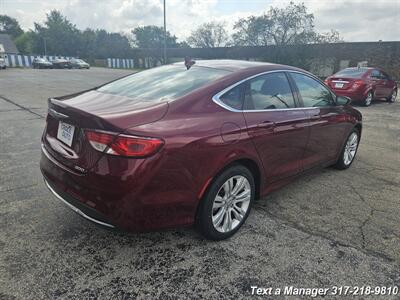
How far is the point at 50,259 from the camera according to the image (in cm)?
255

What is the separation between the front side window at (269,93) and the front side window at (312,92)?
0.87 feet

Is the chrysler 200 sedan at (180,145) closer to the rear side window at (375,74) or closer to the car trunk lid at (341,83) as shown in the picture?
the car trunk lid at (341,83)

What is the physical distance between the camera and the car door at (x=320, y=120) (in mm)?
3795

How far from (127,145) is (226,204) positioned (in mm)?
1152

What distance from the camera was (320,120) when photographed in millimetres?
3945

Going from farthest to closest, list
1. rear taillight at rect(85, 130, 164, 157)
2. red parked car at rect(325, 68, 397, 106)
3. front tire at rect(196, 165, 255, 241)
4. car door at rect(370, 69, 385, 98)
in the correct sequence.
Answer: car door at rect(370, 69, 385, 98) < red parked car at rect(325, 68, 397, 106) < front tire at rect(196, 165, 255, 241) < rear taillight at rect(85, 130, 164, 157)

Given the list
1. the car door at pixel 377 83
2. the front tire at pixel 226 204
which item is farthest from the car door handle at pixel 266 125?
the car door at pixel 377 83

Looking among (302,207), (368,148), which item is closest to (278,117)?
(302,207)

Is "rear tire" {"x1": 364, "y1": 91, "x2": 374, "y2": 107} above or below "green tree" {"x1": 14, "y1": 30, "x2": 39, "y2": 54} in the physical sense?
below

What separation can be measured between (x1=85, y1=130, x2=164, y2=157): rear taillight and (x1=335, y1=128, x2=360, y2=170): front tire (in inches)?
138

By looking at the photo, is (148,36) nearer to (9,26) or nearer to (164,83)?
(9,26)

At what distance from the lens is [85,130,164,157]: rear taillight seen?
2.17 m

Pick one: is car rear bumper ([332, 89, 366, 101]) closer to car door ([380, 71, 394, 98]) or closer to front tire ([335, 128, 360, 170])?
car door ([380, 71, 394, 98])

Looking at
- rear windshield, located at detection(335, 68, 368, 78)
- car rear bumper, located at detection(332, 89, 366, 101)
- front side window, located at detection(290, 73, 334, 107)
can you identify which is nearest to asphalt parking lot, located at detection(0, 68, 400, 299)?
front side window, located at detection(290, 73, 334, 107)
